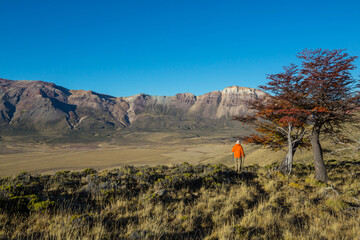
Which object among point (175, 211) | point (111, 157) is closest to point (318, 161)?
point (175, 211)

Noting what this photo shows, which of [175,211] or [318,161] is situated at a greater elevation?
[318,161]

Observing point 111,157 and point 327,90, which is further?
point 111,157

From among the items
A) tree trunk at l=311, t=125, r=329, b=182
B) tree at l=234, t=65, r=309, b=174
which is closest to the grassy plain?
tree at l=234, t=65, r=309, b=174

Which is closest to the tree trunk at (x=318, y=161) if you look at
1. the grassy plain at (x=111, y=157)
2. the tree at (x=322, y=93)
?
the tree at (x=322, y=93)

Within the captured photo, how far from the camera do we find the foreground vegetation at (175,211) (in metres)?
4.30

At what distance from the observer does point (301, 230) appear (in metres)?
4.98

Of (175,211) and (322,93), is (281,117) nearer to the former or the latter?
(322,93)

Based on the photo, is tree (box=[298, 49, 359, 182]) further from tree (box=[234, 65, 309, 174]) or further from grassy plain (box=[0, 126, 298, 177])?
grassy plain (box=[0, 126, 298, 177])

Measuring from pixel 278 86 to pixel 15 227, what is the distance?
37.6 feet

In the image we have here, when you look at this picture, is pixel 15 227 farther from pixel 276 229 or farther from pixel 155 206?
pixel 276 229

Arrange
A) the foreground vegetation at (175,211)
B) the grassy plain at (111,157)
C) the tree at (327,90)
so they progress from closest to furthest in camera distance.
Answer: the foreground vegetation at (175,211)
the tree at (327,90)
the grassy plain at (111,157)

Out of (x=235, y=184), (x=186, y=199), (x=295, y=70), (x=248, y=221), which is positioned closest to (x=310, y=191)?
(x=235, y=184)

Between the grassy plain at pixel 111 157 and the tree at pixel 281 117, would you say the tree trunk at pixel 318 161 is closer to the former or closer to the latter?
the tree at pixel 281 117

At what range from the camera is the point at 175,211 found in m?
5.48
